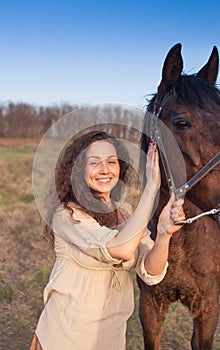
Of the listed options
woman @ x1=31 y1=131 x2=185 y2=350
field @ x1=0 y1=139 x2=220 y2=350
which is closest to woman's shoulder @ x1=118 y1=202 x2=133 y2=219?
woman @ x1=31 y1=131 x2=185 y2=350

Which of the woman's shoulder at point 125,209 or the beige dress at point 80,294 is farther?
the woman's shoulder at point 125,209

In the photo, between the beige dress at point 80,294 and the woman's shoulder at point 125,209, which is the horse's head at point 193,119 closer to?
the woman's shoulder at point 125,209

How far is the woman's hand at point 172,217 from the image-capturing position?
1.96m

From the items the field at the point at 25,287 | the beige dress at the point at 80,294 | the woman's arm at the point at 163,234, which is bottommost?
the field at the point at 25,287

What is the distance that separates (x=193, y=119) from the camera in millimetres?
1983

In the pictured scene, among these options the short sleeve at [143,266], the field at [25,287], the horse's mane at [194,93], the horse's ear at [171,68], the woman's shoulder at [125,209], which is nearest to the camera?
the horse's mane at [194,93]

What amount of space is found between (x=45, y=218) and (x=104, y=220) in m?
0.31

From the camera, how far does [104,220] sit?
2.23m

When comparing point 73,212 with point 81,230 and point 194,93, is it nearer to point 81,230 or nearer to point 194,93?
point 81,230

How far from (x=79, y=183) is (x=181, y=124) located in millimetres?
618

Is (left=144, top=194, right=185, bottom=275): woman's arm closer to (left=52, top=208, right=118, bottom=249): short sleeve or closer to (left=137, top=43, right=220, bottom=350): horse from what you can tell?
(left=137, top=43, right=220, bottom=350): horse

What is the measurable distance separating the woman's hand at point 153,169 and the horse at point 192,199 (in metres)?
0.10

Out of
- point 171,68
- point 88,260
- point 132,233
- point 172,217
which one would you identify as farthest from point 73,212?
point 171,68

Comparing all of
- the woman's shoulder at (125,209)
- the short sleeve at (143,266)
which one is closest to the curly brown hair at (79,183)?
the woman's shoulder at (125,209)
